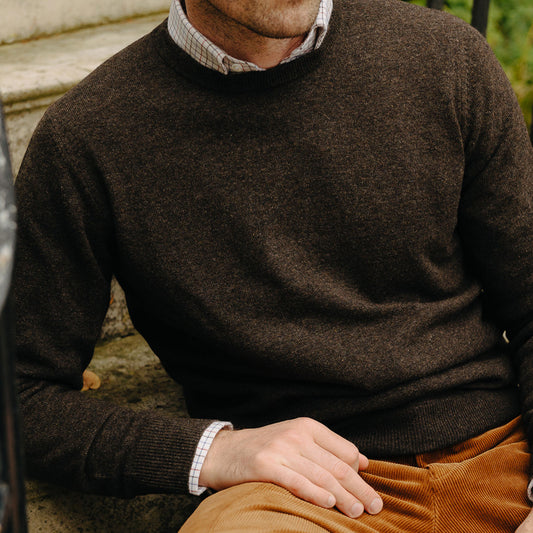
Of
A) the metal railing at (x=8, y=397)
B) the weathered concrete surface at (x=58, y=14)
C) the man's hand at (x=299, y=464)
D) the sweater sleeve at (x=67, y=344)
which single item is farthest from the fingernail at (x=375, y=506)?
the weathered concrete surface at (x=58, y=14)

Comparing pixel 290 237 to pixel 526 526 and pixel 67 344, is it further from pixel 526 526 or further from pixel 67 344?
pixel 526 526

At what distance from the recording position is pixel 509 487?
167 centimetres

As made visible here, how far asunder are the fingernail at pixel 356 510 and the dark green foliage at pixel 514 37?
3475 millimetres

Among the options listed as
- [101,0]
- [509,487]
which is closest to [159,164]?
[509,487]

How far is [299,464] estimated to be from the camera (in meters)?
1.57

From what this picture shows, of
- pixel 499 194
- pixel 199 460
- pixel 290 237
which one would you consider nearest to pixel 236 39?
pixel 290 237

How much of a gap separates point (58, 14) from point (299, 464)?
2223 millimetres

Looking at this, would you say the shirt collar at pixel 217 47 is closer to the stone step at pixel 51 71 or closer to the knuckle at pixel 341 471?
the stone step at pixel 51 71

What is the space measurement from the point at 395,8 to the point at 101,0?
1.73 m

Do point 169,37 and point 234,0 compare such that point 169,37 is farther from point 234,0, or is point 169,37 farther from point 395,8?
point 395,8

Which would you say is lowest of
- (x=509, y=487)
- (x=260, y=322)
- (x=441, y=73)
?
(x=509, y=487)

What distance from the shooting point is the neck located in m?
1.68

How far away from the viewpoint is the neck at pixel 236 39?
5.50 ft

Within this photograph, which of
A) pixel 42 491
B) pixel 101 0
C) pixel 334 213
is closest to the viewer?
pixel 334 213
